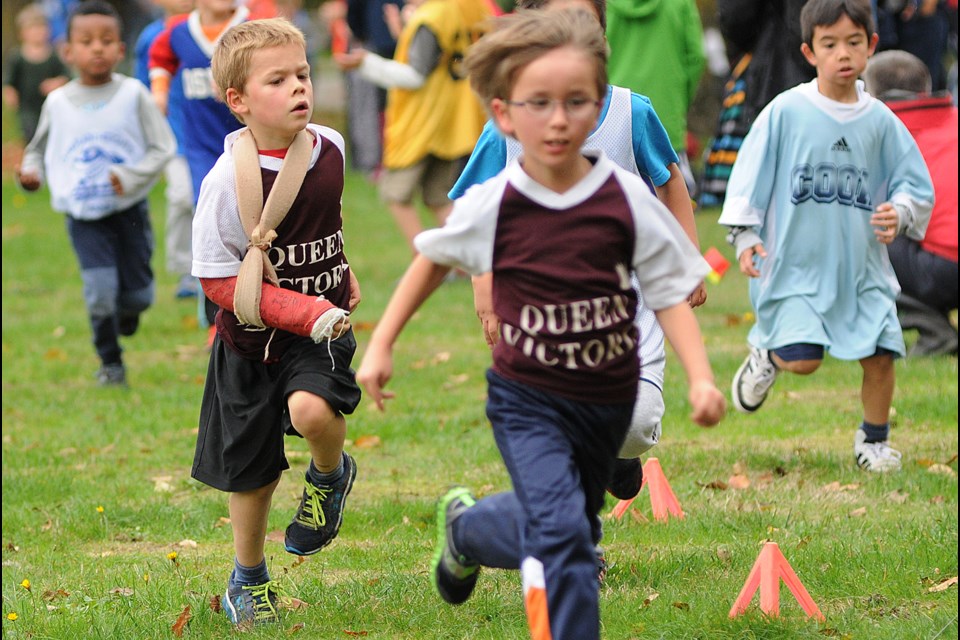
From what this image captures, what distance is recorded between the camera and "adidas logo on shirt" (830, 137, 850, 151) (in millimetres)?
5754

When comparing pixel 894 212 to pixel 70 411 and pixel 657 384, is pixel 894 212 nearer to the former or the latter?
pixel 657 384

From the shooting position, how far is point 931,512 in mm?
5387

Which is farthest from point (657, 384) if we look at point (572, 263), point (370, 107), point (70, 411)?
point (370, 107)

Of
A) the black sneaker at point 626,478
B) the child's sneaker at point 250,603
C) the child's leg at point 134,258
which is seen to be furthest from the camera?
the child's leg at point 134,258

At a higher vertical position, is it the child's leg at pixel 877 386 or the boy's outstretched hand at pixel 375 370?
the boy's outstretched hand at pixel 375 370

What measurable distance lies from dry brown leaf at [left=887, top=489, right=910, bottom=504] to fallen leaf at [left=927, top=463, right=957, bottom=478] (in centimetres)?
34

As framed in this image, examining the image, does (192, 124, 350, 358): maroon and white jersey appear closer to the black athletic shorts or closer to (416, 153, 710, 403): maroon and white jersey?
the black athletic shorts

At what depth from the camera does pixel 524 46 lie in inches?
138

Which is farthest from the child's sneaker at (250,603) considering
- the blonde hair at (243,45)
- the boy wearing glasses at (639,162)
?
the blonde hair at (243,45)

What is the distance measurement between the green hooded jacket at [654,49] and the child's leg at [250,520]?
489cm

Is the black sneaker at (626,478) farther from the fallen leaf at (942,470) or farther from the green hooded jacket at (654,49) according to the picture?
the green hooded jacket at (654,49)

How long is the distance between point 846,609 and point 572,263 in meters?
1.60

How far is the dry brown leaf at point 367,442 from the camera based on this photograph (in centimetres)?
713

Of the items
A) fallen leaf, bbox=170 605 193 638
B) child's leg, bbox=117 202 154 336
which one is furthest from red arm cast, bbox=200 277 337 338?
child's leg, bbox=117 202 154 336
